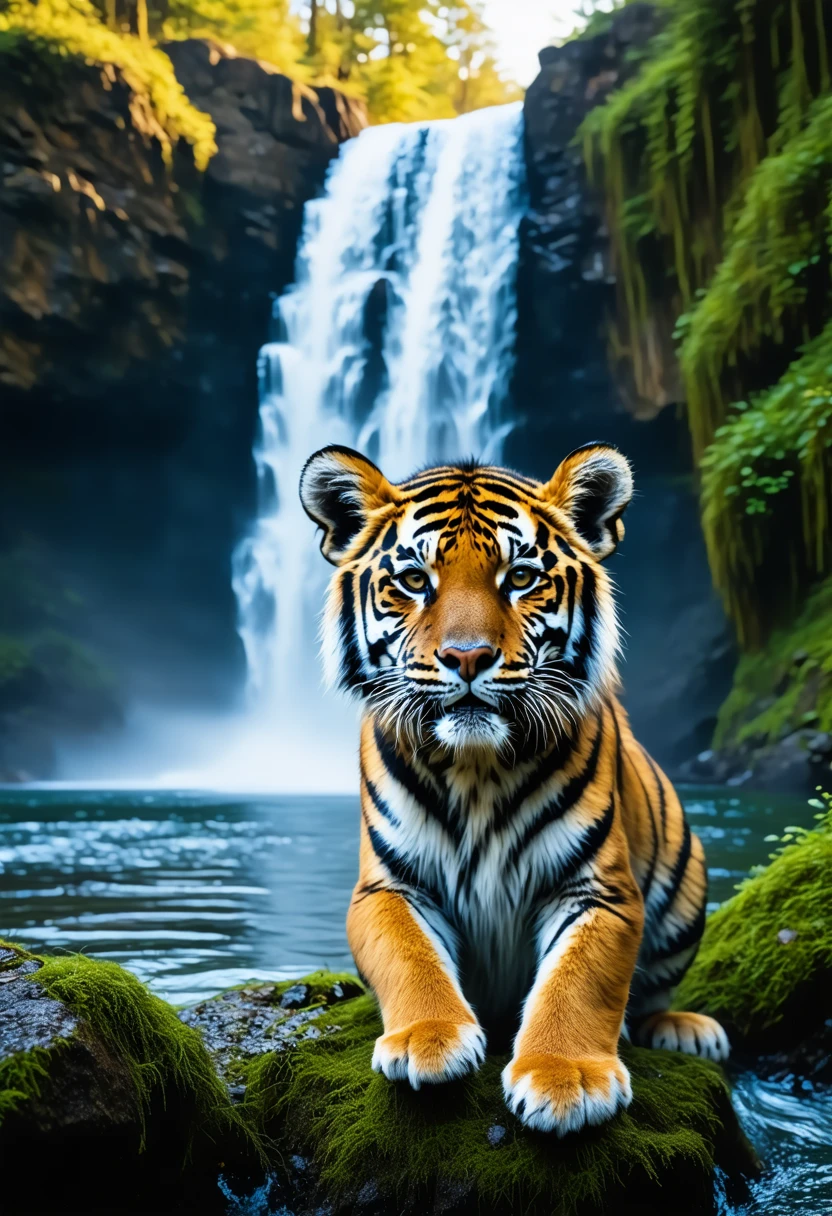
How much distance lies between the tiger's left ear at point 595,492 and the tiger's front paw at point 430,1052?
1.23m

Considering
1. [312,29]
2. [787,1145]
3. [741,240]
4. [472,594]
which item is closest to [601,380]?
[741,240]

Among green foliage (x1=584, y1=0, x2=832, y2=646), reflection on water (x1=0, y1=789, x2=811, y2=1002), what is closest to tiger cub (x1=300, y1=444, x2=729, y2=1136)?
reflection on water (x1=0, y1=789, x2=811, y2=1002)

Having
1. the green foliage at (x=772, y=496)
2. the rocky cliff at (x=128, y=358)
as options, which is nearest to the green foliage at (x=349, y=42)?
the rocky cliff at (x=128, y=358)

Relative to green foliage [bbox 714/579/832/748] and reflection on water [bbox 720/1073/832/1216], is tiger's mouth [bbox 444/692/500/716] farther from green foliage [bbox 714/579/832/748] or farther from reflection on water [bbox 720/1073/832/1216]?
green foliage [bbox 714/579/832/748]

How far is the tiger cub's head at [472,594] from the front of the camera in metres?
2.35

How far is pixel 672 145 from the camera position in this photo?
1819 cm

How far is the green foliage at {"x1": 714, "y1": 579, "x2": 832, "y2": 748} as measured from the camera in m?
13.5

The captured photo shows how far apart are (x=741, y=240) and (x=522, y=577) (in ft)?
47.9

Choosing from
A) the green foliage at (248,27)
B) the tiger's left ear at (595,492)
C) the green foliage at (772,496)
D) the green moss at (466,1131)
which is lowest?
the green moss at (466,1131)

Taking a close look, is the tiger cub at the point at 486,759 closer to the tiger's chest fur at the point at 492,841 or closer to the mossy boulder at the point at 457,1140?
the tiger's chest fur at the point at 492,841

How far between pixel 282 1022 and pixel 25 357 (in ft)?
65.9

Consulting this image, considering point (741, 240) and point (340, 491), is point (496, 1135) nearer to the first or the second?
point (340, 491)

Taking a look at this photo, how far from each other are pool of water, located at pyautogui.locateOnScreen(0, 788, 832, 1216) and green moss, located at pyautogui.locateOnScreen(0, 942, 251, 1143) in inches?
49.7

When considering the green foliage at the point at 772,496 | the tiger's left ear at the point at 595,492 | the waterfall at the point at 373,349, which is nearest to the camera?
the tiger's left ear at the point at 595,492
